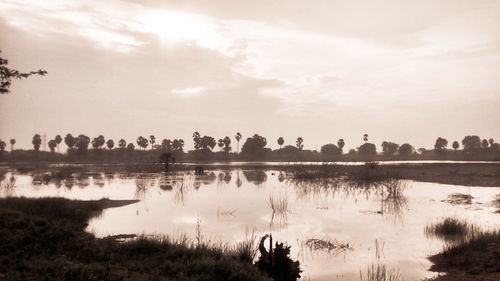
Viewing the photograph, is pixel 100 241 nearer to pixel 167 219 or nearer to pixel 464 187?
pixel 167 219

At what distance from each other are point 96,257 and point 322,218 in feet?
44.8

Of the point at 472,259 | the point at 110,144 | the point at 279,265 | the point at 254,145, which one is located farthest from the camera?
the point at 110,144

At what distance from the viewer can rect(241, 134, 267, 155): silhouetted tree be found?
142375 millimetres

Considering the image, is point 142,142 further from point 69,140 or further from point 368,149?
point 368,149

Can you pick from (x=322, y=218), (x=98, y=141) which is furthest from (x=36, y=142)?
(x=322, y=218)

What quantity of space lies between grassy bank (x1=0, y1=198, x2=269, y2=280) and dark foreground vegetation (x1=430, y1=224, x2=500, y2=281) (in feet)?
23.2

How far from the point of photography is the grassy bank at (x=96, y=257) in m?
10.5

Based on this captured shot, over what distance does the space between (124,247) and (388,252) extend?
11170 millimetres

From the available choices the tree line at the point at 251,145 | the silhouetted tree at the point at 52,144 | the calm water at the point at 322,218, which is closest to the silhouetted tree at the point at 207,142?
the tree line at the point at 251,145

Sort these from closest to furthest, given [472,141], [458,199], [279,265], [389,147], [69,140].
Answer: [279,265], [458,199], [69,140], [472,141], [389,147]

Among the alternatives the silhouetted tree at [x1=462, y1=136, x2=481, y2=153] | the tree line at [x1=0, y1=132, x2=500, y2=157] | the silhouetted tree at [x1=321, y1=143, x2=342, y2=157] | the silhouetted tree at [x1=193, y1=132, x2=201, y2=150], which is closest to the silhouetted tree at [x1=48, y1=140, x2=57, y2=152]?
the tree line at [x1=0, y1=132, x2=500, y2=157]

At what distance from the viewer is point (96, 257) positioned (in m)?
12.7

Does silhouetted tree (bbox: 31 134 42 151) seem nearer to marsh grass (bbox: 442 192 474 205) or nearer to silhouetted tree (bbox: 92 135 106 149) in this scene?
silhouetted tree (bbox: 92 135 106 149)

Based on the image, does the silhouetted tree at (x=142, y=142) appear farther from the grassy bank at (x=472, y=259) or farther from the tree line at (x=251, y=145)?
the grassy bank at (x=472, y=259)
